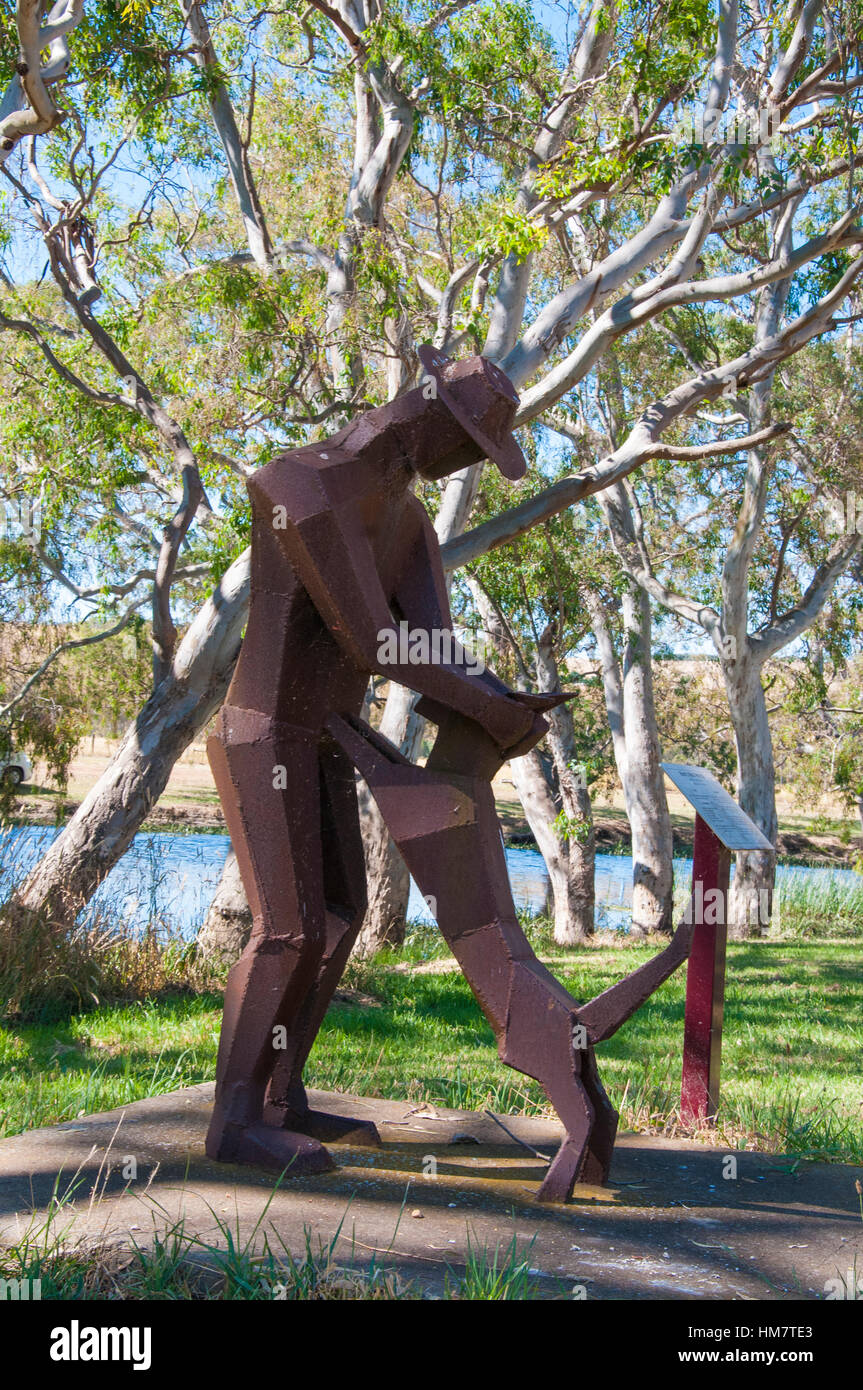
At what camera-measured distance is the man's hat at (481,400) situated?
4.02 metres

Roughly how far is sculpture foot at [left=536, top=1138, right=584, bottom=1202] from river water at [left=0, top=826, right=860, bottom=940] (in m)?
5.00

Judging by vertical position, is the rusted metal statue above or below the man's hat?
below

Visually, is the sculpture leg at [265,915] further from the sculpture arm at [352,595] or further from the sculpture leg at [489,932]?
the sculpture arm at [352,595]

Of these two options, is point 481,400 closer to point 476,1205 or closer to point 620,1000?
point 620,1000

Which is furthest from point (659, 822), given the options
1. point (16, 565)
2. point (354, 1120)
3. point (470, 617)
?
point (354, 1120)

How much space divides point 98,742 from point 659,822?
133 feet

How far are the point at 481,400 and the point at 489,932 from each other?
166 cm

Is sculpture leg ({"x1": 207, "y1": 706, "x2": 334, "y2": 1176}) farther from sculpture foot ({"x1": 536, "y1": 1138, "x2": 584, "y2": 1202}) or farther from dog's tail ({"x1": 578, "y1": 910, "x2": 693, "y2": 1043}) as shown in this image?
dog's tail ({"x1": 578, "y1": 910, "x2": 693, "y2": 1043})

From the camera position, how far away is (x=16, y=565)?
14312 millimetres

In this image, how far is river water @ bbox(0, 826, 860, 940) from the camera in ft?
28.3

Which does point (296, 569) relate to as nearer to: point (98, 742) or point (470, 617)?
point (470, 617)

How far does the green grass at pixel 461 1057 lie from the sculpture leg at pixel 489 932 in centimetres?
149

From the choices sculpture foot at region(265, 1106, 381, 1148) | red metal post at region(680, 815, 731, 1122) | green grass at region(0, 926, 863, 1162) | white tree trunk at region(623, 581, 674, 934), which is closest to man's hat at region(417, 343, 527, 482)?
red metal post at region(680, 815, 731, 1122)

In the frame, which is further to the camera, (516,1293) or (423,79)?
(423,79)
